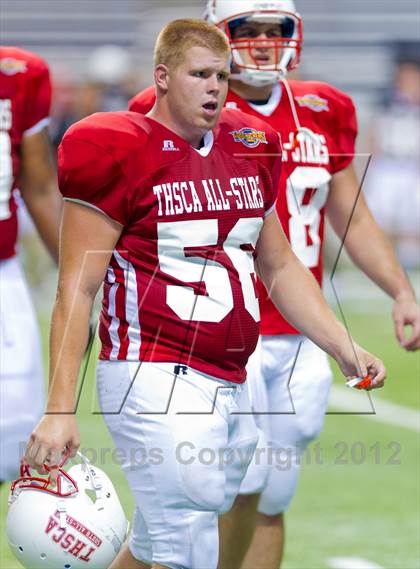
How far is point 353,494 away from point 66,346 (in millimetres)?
3027

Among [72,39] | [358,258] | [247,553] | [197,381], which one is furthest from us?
[72,39]

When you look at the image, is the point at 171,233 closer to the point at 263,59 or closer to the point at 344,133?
the point at 263,59

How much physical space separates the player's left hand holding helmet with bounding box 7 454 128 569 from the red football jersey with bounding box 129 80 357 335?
120 cm

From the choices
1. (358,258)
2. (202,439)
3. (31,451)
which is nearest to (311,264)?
(358,258)

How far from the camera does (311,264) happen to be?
463 cm

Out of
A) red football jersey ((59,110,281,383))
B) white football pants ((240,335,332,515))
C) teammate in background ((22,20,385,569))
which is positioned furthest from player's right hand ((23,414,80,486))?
white football pants ((240,335,332,515))

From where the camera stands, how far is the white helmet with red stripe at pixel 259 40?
14.5 feet

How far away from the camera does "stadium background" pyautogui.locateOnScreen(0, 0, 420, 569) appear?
5.47 m

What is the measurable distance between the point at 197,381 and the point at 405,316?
1.34 meters

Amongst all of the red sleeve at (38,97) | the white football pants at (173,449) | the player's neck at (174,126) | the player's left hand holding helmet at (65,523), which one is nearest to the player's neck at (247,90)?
the red sleeve at (38,97)

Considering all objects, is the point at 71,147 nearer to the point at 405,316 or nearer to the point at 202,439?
the point at 202,439

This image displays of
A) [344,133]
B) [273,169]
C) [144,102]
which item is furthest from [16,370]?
[344,133]

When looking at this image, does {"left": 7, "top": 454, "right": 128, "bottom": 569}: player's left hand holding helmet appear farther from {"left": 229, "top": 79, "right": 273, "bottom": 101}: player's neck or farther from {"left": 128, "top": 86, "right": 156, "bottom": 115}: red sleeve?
{"left": 229, "top": 79, "right": 273, "bottom": 101}: player's neck

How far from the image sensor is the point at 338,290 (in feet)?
44.8
